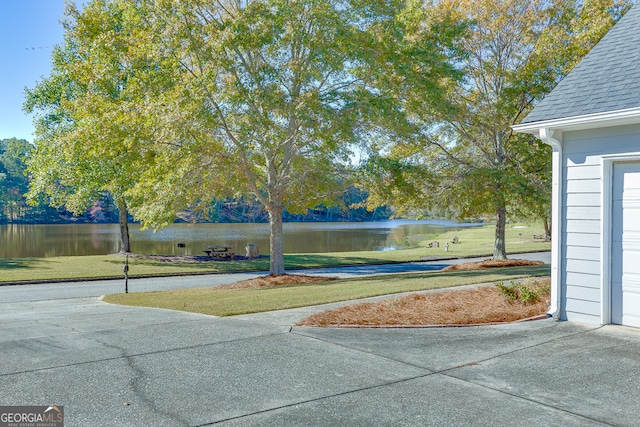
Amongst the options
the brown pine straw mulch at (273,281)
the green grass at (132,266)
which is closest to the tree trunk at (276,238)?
the brown pine straw mulch at (273,281)

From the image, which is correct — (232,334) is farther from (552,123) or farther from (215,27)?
A: (215,27)

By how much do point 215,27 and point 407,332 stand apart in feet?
34.1

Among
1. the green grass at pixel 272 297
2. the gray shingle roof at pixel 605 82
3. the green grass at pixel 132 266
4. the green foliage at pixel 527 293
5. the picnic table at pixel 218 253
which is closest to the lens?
the gray shingle roof at pixel 605 82

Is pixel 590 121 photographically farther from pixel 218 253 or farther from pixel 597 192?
pixel 218 253

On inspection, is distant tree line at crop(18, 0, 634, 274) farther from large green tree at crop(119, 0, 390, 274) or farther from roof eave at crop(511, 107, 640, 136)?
roof eave at crop(511, 107, 640, 136)

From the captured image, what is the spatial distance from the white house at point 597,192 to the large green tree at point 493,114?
8.18 metres

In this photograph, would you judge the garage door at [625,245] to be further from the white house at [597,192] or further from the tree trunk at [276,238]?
the tree trunk at [276,238]

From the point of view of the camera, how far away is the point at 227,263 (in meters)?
23.6

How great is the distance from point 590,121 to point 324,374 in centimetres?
517

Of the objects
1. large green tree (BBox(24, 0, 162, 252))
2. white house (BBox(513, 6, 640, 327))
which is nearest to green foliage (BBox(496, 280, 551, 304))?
white house (BBox(513, 6, 640, 327))

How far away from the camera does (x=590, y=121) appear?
24.2 feet

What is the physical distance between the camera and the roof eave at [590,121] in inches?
276

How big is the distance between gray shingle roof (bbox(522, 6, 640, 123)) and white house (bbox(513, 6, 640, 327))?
2 centimetres

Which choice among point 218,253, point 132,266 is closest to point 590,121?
point 132,266
